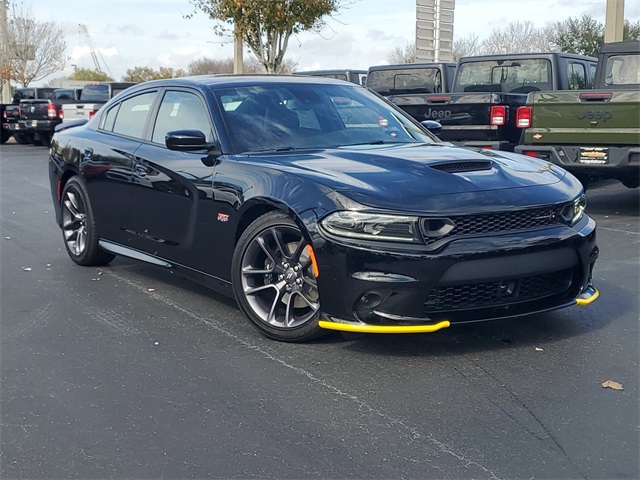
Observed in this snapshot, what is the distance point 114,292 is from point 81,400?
2.34 metres

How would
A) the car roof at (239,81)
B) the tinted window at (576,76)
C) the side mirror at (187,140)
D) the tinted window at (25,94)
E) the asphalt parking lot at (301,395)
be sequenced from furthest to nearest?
the tinted window at (25,94)
the tinted window at (576,76)
the car roof at (239,81)
the side mirror at (187,140)
the asphalt parking lot at (301,395)

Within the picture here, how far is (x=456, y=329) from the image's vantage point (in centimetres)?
527

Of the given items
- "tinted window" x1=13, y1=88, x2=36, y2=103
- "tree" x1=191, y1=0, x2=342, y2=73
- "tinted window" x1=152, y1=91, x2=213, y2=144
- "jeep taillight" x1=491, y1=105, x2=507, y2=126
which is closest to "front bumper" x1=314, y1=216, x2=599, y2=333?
"tinted window" x1=152, y1=91, x2=213, y2=144

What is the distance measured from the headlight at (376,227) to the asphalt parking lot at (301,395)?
0.71m

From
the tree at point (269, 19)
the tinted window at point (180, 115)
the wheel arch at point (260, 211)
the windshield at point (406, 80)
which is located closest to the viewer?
the wheel arch at point (260, 211)

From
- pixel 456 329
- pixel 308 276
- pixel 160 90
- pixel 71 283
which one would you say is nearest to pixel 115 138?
pixel 160 90

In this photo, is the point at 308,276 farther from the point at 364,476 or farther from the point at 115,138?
the point at 115,138

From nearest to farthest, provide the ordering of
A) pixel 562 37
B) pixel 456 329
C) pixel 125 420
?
pixel 125 420, pixel 456 329, pixel 562 37

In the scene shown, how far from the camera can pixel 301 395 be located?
4219 millimetres

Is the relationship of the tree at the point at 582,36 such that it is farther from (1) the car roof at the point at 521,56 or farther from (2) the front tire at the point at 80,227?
(2) the front tire at the point at 80,227

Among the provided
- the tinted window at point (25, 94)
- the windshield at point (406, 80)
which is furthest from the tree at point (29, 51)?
the windshield at point (406, 80)

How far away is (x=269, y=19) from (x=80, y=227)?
1549cm

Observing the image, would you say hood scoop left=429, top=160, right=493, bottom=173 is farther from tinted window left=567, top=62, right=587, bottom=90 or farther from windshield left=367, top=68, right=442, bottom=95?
windshield left=367, top=68, right=442, bottom=95

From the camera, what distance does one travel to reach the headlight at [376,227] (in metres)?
4.42
